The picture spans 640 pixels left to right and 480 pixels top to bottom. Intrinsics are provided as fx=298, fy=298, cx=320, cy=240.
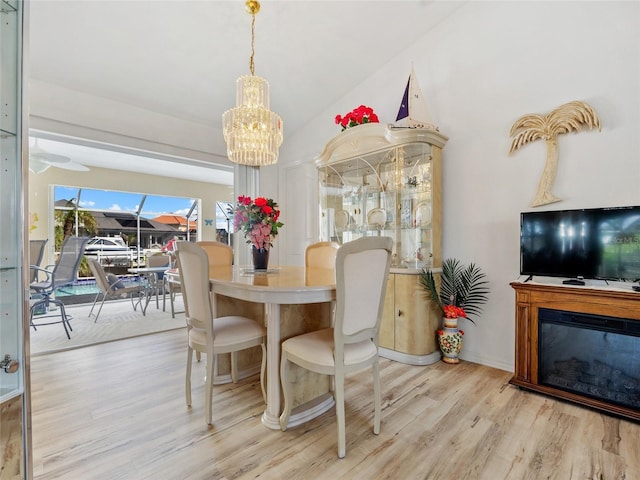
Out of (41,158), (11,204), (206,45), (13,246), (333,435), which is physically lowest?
(333,435)

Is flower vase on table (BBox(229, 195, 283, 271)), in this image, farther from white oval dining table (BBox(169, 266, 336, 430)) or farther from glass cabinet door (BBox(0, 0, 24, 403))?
glass cabinet door (BBox(0, 0, 24, 403))

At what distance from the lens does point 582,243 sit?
2086 millimetres

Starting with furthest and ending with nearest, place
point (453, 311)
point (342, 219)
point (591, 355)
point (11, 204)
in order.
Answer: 1. point (342, 219)
2. point (453, 311)
3. point (591, 355)
4. point (11, 204)

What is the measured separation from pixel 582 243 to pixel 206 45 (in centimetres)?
361

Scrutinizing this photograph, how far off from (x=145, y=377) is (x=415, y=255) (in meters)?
2.68

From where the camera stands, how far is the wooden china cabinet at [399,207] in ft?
9.11

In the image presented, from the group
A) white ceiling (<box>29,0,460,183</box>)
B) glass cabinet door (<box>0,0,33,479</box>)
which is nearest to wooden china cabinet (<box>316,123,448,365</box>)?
white ceiling (<box>29,0,460,183</box>)

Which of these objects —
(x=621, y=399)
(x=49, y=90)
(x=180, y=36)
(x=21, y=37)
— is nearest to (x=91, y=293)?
(x=49, y=90)

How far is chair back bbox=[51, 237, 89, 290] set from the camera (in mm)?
3711

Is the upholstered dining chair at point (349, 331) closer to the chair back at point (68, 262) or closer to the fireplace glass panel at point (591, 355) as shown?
the fireplace glass panel at point (591, 355)

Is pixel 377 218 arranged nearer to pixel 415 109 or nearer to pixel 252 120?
pixel 415 109

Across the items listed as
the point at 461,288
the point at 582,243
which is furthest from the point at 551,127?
the point at 461,288

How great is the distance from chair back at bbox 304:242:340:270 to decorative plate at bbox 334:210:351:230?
94cm

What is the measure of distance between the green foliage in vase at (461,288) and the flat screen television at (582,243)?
Result: 46 centimetres
